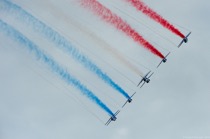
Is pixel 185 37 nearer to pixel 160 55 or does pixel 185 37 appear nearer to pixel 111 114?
pixel 160 55

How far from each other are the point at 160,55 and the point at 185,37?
7243 mm

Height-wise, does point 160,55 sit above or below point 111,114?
above

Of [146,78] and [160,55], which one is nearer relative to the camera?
[160,55]

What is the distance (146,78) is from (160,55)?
599cm

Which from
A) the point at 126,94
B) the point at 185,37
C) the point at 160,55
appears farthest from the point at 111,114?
the point at 185,37

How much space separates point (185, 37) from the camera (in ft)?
217

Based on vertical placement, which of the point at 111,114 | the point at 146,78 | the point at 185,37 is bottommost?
the point at 111,114

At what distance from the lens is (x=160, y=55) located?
61281 millimetres

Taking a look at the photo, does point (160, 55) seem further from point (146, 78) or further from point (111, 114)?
point (111, 114)

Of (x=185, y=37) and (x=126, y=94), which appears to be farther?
(x=185, y=37)

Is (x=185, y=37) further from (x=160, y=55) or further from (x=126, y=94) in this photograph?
(x=126, y=94)

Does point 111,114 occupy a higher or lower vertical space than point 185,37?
lower

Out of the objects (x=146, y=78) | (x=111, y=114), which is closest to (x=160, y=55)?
(x=146, y=78)

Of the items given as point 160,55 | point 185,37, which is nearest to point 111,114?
point 160,55
